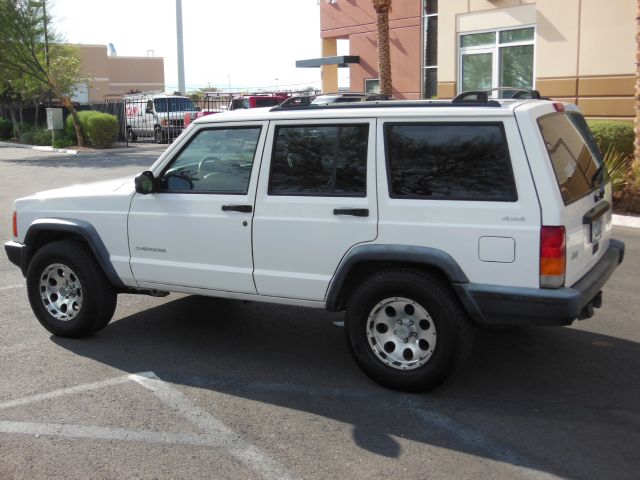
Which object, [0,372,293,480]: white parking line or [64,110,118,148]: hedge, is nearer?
[0,372,293,480]: white parking line

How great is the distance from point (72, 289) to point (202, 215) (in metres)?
1.45

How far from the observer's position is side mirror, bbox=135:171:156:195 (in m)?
5.46

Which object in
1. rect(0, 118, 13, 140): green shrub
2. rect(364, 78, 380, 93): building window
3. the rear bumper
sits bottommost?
the rear bumper

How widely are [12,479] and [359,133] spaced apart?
115 inches

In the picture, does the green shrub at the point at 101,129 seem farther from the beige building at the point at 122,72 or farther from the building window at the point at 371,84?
the beige building at the point at 122,72

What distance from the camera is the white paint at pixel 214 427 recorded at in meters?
3.89

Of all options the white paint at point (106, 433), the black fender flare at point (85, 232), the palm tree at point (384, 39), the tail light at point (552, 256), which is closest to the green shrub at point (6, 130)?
the palm tree at point (384, 39)

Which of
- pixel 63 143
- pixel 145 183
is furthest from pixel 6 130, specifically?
pixel 145 183

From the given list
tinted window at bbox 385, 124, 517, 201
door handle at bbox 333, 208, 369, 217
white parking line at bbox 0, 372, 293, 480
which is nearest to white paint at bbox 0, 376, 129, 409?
white parking line at bbox 0, 372, 293, 480

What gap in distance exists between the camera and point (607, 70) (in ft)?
52.6

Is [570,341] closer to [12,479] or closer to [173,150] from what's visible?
[173,150]

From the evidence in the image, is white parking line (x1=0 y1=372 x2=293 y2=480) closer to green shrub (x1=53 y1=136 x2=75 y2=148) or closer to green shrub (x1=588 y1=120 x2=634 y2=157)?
green shrub (x1=588 y1=120 x2=634 y2=157)

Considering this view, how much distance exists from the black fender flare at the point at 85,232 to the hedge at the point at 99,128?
24014mm

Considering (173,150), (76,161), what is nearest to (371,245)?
(173,150)
